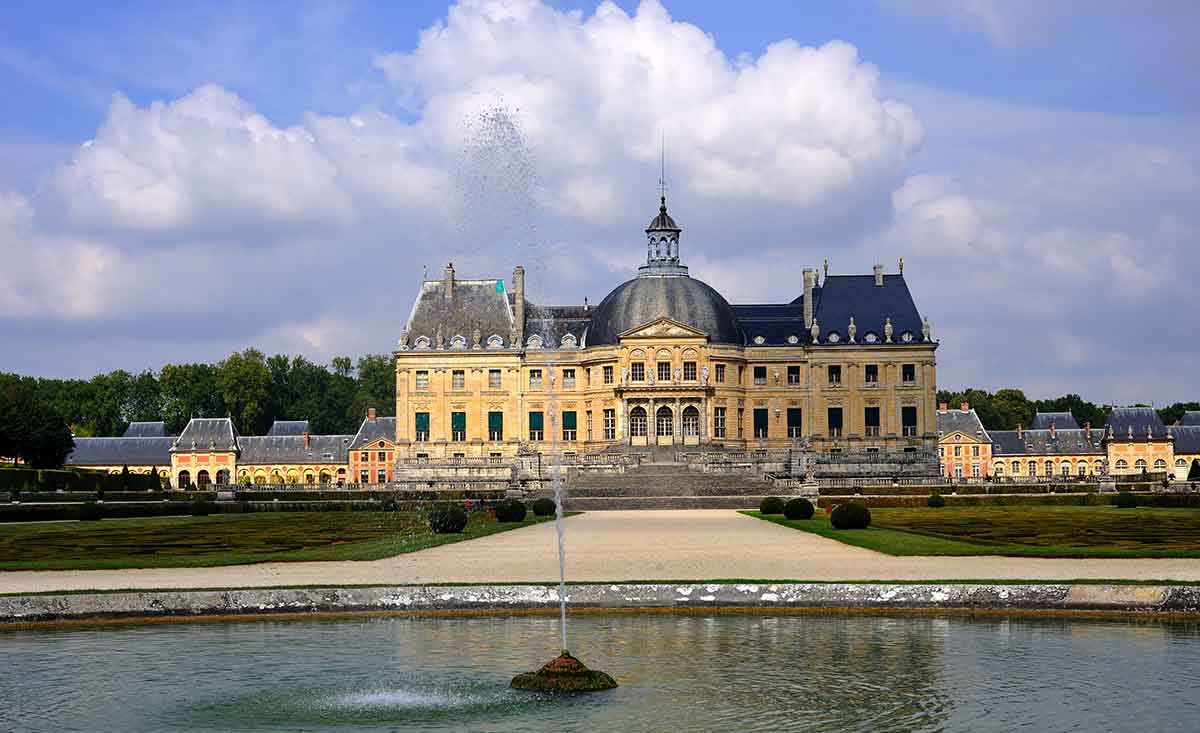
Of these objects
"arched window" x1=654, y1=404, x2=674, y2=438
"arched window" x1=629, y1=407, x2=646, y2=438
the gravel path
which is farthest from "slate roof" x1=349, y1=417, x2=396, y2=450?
the gravel path

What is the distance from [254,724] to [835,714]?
537 centimetres

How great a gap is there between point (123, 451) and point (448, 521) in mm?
90759

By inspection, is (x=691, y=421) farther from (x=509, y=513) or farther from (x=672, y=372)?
(x=509, y=513)

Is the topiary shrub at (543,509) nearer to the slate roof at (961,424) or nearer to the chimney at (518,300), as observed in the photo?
the chimney at (518,300)

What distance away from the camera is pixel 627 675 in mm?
14719

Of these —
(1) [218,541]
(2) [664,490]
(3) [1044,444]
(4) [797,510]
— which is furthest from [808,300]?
(1) [218,541]

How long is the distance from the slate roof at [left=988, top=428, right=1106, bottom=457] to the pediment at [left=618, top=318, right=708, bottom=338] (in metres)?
42.3

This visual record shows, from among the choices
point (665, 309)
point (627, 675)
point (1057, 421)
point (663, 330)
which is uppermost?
point (665, 309)

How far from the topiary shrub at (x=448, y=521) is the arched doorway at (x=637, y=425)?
153 ft

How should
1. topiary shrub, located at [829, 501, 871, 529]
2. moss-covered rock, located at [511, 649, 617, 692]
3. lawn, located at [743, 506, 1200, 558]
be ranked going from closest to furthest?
moss-covered rock, located at [511, 649, 617, 692] < lawn, located at [743, 506, 1200, 558] < topiary shrub, located at [829, 501, 871, 529]

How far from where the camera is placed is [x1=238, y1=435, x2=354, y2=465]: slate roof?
388ft

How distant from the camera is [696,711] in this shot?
13.0 meters

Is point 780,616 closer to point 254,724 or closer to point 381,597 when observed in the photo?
point 381,597

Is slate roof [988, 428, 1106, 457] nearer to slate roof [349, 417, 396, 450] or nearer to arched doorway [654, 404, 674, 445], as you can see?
arched doorway [654, 404, 674, 445]
